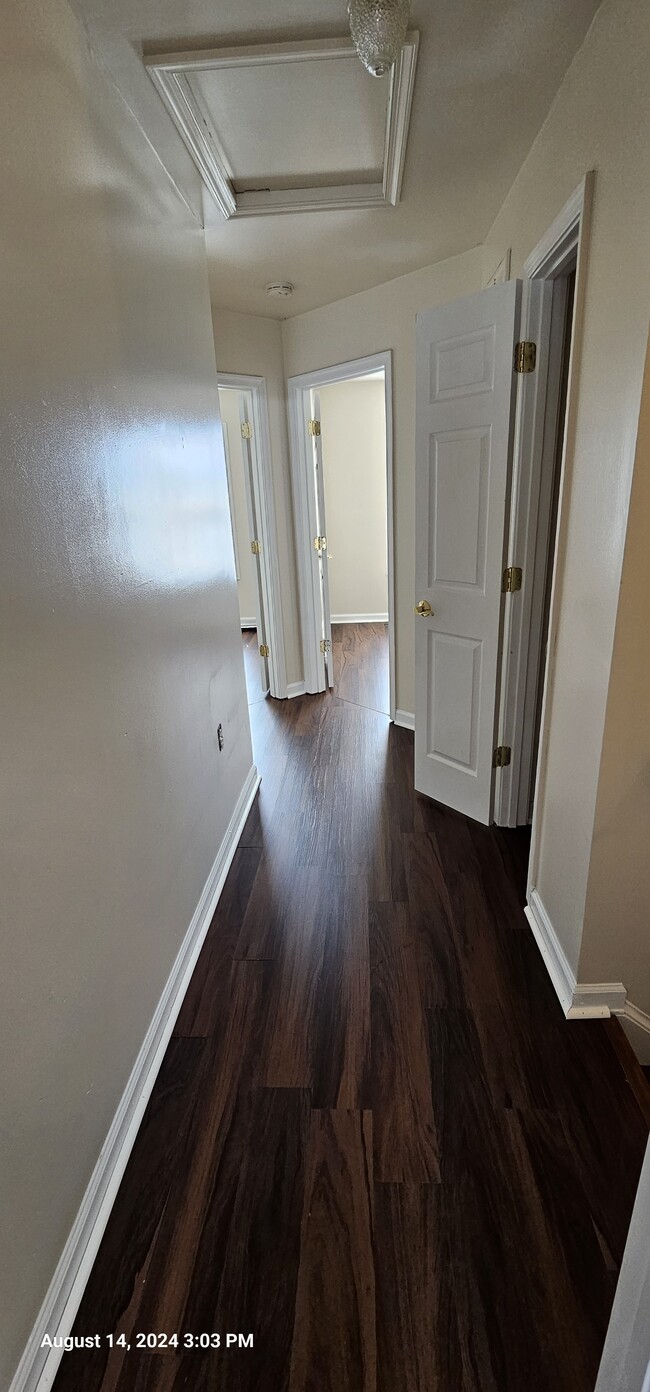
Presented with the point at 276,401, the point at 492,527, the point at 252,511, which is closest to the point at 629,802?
the point at 492,527

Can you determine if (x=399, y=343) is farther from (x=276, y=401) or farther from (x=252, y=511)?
(x=252, y=511)

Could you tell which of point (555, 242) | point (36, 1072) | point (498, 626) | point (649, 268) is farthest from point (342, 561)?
point (36, 1072)

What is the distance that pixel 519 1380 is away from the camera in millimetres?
979

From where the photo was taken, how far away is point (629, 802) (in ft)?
4.68

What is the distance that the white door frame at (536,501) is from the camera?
157 cm

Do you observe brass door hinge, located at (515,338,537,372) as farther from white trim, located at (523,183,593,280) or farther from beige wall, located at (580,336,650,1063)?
beige wall, located at (580,336,650,1063)

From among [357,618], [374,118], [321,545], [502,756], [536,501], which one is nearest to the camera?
[374,118]

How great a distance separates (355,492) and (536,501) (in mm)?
4054

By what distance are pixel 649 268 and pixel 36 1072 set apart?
182 cm

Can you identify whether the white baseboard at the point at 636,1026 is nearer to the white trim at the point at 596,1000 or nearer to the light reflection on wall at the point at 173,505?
the white trim at the point at 596,1000

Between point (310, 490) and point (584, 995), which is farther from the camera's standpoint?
point (310, 490)

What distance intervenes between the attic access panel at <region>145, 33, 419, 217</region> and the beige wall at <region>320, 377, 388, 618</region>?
3.32m

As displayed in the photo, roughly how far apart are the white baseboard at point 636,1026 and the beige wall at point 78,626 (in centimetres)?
126

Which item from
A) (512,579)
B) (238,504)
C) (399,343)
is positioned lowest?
A: (512,579)
